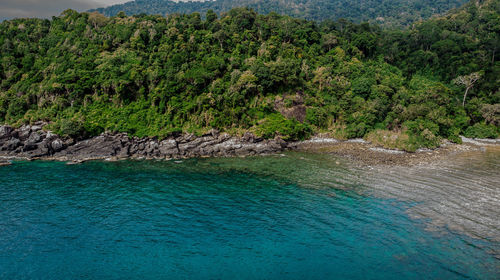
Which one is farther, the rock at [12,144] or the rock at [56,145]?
the rock at [12,144]

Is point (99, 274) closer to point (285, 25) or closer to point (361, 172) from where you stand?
point (361, 172)

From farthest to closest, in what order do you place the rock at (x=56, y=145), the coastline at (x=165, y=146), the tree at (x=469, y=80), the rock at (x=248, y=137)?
the tree at (x=469, y=80) → the rock at (x=248, y=137) → the rock at (x=56, y=145) → the coastline at (x=165, y=146)

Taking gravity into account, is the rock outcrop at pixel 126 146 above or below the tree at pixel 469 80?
below

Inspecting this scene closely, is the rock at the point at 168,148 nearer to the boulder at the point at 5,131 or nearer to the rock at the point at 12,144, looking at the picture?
the rock at the point at 12,144

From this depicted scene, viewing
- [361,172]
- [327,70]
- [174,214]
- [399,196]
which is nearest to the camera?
[174,214]

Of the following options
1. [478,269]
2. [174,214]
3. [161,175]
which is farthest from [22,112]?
[478,269]

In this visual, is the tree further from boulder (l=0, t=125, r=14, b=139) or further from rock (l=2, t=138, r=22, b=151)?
boulder (l=0, t=125, r=14, b=139)

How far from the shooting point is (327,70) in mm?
66938

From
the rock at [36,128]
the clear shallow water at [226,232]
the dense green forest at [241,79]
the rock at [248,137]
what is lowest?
the clear shallow water at [226,232]

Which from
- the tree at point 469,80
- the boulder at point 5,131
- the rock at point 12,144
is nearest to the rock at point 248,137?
the rock at point 12,144

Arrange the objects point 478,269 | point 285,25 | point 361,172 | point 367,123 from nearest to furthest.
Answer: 1. point 478,269
2. point 361,172
3. point 367,123
4. point 285,25

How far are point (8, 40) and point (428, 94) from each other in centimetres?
Answer: 10522

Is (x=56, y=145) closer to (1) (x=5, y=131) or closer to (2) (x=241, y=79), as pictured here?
(1) (x=5, y=131)

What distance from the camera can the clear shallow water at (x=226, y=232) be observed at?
58.6 ft
